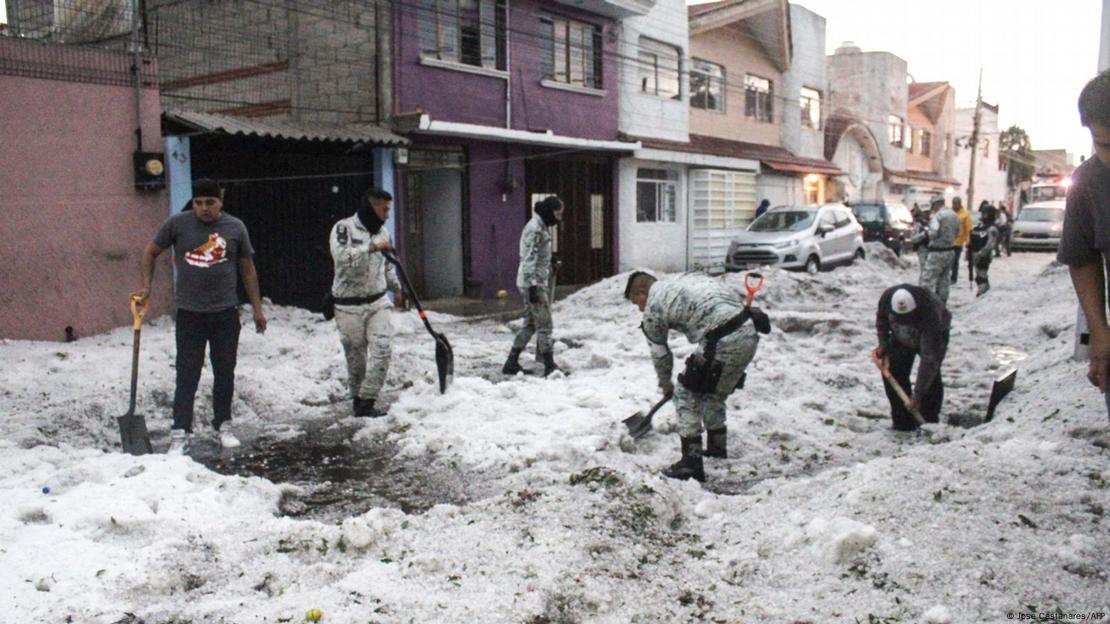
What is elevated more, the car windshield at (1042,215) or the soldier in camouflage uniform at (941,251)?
the car windshield at (1042,215)

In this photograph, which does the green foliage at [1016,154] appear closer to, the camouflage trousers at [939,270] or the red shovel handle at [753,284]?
the camouflage trousers at [939,270]

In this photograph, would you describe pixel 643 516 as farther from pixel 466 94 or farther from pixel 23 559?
pixel 466 94

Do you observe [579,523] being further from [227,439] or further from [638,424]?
[227,439]

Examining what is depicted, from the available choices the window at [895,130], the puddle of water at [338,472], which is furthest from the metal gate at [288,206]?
the window at [895,130]

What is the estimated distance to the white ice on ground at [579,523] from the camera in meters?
3.33

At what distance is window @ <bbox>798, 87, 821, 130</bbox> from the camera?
89.1 ft

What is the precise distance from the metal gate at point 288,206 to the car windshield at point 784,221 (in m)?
9.66

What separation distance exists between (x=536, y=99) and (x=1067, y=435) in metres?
12.5

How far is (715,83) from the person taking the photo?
23.0m

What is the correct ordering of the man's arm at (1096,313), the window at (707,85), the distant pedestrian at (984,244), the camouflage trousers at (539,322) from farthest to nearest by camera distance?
the window at (707,85)
the distant pedestrian at (984,244)
the camouflage trousers at (539,322)
the man's arm at (1096,313)

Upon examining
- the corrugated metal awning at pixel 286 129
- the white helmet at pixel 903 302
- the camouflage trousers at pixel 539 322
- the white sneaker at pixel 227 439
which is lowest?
the white sneaker at pixel 227 439

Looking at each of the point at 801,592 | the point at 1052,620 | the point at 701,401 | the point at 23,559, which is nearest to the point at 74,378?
the point at 23,559

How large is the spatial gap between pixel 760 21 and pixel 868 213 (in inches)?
238

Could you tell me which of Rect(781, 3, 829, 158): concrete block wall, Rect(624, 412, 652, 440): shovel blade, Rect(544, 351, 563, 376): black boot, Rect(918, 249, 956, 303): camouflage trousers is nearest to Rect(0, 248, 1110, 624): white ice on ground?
Answer: Rect(624, 412, 652, 440): shovel blade
